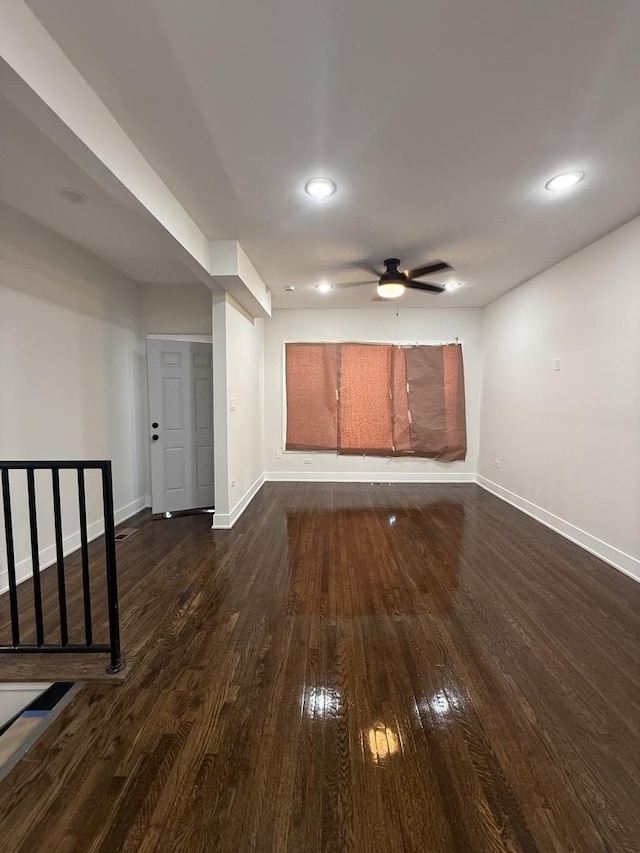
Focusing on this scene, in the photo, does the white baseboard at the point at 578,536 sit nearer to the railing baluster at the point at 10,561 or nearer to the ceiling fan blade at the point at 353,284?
the ceiling fan blade at the point at 353,284

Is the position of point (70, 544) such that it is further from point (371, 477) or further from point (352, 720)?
point (371, 477)

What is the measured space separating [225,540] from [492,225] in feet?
11.5

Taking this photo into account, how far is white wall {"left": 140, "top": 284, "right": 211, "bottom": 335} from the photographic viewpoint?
428 centimetres

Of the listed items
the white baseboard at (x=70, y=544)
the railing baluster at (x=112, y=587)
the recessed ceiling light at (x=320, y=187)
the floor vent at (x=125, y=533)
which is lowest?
the floor vent at (x=125, y=533)

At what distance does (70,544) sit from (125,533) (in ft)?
1.66

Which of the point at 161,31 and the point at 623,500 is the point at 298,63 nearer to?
the point at 161,31

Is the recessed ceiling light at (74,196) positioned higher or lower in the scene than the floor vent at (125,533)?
higher

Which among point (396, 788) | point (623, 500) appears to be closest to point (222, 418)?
point (396, 788)

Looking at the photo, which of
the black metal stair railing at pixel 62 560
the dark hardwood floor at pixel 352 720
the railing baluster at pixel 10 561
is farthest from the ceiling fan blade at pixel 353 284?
the railing baluster at pixel 10 561

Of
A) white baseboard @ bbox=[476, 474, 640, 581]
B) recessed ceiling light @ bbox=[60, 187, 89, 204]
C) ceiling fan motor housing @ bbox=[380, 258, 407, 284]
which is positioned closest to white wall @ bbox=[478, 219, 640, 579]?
white baseboard @ bbox=[476, 474, 640, 581]

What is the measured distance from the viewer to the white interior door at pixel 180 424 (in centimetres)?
409

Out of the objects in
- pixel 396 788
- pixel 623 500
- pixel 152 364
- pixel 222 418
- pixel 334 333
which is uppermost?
pixel 334 333

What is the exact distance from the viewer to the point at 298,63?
1479 millimetres

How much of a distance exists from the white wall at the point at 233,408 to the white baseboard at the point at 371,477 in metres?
0.90
